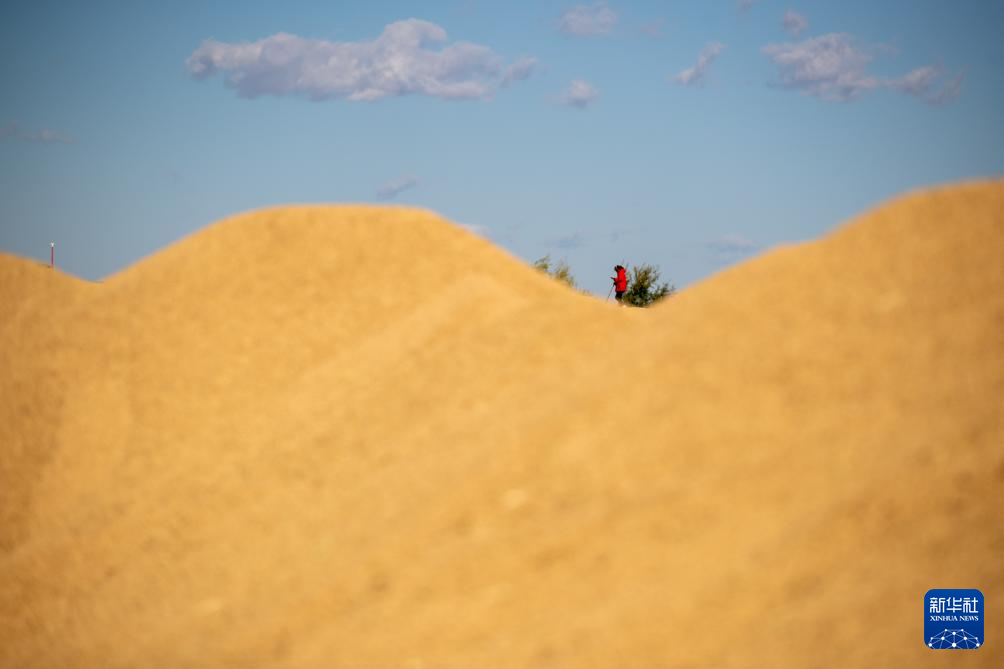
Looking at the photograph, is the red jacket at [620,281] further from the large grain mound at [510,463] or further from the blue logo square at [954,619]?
the blue logo square at [954,619]

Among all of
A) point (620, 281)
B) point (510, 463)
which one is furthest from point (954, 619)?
point (620, 281)

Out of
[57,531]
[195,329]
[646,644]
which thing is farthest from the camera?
[195,329]

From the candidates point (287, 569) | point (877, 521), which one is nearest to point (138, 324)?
point (287, 569)

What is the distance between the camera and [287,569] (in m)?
9.05

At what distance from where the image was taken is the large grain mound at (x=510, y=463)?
7305 millimetres

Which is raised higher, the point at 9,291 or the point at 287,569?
the point at 9,291

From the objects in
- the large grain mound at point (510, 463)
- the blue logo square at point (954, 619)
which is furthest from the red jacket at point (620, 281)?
the blue logo square at point (954, 619)

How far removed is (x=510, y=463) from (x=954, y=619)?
3.59 meters

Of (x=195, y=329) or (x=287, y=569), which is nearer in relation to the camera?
(x=287, y=569)

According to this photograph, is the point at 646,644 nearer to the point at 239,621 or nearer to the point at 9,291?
the point at 239,621

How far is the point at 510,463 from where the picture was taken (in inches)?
344

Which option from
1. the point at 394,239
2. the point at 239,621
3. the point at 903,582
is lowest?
the point at 239,621

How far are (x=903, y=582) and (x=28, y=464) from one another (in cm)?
950

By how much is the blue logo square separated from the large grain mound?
9 cm
